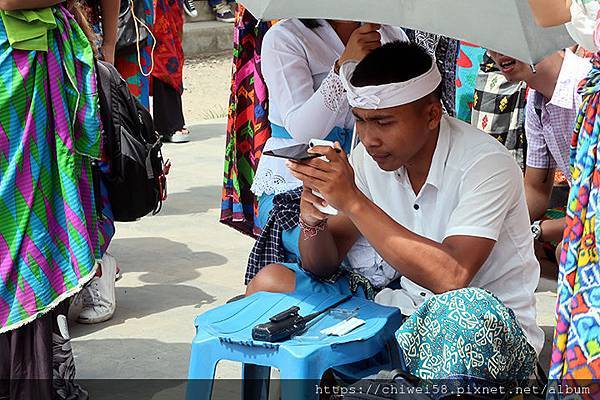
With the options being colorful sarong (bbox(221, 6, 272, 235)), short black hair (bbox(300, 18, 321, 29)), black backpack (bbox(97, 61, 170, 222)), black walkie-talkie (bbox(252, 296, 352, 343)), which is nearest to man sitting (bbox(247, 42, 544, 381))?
black walkie-talkie (bbox(252, 296, 352, 343))

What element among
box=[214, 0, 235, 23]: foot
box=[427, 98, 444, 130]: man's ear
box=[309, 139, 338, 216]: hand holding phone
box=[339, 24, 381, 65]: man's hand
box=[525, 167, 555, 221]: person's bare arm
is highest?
box=[339, 24, 381, 65]: man's hand

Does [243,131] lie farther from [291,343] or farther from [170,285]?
[291,343]

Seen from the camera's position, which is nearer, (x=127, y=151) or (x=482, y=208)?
(x=482, y=208)

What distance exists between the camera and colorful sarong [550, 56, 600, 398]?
2365 mm

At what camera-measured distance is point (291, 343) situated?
2.74 meters

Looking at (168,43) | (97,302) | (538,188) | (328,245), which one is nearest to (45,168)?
(328,245)

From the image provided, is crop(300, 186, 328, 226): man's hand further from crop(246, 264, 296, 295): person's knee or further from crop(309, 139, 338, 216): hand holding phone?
crop(246, 264, 296, 295): person's knee

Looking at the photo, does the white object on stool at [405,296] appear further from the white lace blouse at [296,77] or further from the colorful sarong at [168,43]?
the colorful sarong at [168,43]

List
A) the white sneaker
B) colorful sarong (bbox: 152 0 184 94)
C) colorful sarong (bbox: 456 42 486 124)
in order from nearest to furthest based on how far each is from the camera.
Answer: the white sneaker, colorful sarong (bbox: 456 42 486 124), colorful sarong (bbox: 152 0 184 94)

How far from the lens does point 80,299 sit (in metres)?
4.50

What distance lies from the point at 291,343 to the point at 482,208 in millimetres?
634

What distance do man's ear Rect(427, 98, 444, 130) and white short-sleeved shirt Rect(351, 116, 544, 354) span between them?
0.09ft

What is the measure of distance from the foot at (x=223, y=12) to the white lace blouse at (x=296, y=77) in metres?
9.59

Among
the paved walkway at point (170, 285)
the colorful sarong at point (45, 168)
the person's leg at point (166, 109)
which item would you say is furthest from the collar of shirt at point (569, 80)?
the person's leg at point (166, 109)
